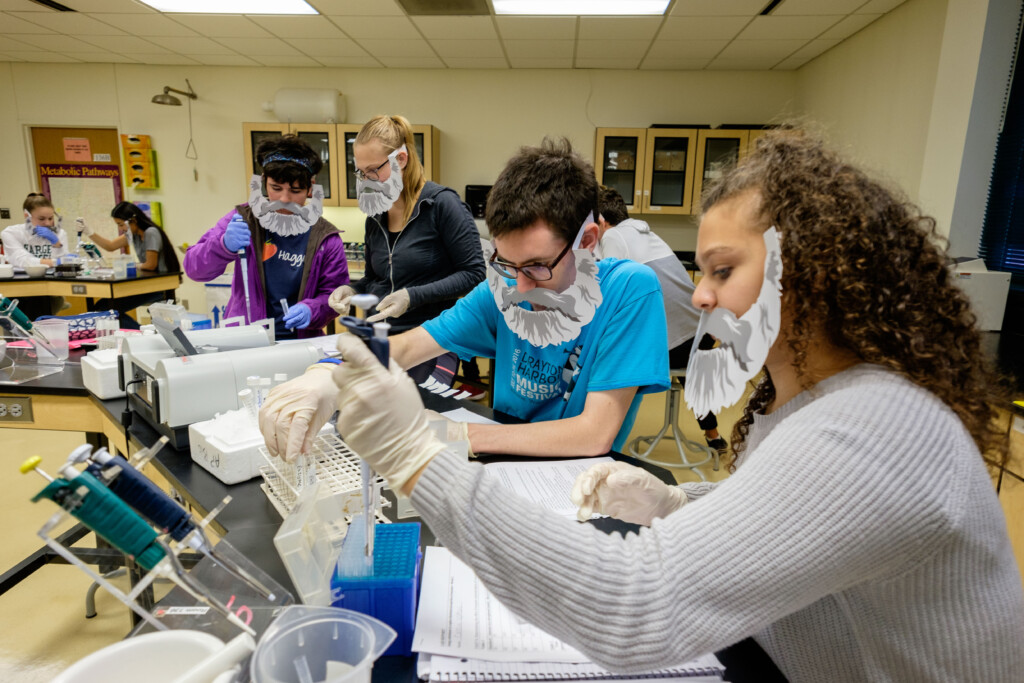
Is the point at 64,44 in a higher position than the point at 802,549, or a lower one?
higher

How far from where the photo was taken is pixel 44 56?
5.43 m

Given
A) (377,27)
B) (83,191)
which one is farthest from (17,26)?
(377,27)

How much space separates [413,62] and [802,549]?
5.61 meters

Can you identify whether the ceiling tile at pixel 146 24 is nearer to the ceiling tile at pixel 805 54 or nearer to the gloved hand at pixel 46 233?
the gloved hand at pixel 46 233

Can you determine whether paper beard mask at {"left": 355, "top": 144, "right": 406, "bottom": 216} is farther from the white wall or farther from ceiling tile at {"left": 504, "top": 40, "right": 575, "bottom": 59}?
the white wall

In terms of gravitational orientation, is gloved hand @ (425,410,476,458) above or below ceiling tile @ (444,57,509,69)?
below

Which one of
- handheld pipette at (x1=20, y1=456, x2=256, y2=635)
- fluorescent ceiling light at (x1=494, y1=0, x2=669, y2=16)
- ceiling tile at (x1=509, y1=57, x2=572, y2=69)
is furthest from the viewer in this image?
ceiling tile at (x1=509, y1=57, x2=572, y2=69)

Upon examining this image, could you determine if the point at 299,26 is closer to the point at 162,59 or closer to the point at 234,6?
the point at 234,6

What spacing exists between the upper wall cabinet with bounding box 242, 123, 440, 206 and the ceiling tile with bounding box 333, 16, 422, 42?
88 centimetres

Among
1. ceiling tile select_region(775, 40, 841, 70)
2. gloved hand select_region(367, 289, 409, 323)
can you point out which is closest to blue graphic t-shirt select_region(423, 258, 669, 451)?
Answer: gloved hand select_region(367, 289, 409, 323)

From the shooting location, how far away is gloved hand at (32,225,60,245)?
490 cm

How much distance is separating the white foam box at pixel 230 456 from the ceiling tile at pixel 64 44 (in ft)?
17.2

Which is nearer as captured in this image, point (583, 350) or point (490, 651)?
point (490, 651)

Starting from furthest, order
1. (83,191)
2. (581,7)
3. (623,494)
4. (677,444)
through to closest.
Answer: (83,191) → (581,7) → (677,444) → (623,494)
